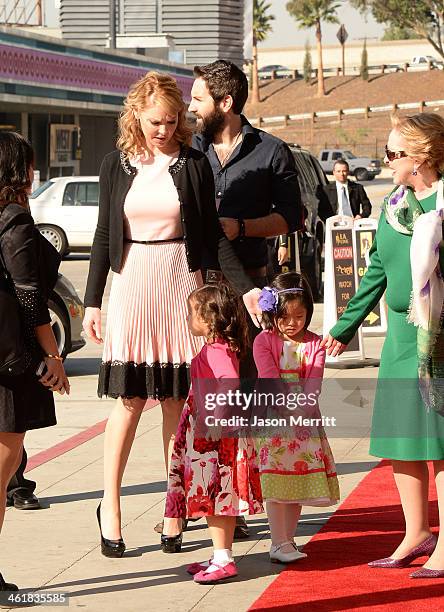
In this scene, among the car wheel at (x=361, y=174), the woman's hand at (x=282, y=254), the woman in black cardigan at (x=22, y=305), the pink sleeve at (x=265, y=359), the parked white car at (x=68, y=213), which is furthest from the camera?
the car wheel at (x=361, y=174)

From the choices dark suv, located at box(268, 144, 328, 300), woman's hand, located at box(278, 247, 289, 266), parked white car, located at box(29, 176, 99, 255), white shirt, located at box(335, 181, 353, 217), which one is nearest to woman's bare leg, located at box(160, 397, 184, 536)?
woman's hand, located at box(278, 247, 289, 266)

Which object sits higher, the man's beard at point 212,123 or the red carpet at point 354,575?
the man's beard at point 212,123

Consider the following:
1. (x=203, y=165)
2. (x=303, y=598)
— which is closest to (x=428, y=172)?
(x=203, y=165)

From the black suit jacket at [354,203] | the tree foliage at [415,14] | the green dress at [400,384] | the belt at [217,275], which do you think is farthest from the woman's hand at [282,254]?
the tree foliage at [415,14]

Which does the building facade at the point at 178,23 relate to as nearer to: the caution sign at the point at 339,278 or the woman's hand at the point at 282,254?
the caution sign at the point at 339,278

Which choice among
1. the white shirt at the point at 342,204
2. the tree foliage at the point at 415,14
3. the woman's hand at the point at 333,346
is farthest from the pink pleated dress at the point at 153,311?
the tree foliage at the point at 415,14

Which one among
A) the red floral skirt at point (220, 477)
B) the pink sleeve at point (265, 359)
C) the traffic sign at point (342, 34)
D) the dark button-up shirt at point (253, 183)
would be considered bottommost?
the red floral skirt at point (220, 477)

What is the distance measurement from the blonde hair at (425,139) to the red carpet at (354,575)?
170 centimetres

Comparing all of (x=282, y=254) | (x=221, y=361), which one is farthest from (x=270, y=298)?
(x=282, y=254)

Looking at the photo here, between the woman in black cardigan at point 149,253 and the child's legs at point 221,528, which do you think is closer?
the child's legs at point 221,528

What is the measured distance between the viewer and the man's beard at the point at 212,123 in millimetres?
6605

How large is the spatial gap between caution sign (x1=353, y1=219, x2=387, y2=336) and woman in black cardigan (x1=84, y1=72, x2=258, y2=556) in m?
7.44

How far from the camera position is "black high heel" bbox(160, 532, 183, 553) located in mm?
6258

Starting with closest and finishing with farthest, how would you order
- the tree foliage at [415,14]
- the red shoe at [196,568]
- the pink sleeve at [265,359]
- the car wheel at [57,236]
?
1. the red shoe at [196,568]
2. the pink sleeve at [265,359]
3. the car wheel at [57,236]
4. the tree foliage at [415,14]
